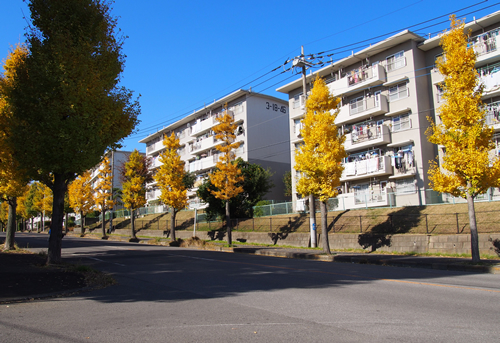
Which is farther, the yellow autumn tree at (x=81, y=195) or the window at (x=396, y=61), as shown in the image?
the yellow autumn tree at (x=81, y=195)

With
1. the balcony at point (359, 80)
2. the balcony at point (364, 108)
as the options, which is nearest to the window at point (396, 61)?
the balcony at point (359, 80)

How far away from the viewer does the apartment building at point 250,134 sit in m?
42.5

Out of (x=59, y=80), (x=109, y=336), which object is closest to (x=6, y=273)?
(x=59, y=80)

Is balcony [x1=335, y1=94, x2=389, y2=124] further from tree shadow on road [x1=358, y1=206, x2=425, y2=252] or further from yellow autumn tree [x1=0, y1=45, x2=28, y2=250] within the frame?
yellow autumn tree [x1=0, y1=45, x2=28, y2=250]

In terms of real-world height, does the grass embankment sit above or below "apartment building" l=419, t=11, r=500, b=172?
below

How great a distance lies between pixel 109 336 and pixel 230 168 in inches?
868

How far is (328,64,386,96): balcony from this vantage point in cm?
2961

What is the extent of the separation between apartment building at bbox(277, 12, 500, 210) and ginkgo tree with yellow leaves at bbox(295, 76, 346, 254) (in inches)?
334

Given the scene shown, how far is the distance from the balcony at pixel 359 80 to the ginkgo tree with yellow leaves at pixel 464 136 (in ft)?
47.6

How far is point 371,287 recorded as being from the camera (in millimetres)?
8781

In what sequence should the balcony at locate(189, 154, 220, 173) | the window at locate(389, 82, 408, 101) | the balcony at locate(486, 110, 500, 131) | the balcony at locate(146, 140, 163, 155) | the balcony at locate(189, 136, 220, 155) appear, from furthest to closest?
the balcony at locate(146, 140, 163, 155), the balcony at locate(189, 136, 220, 155), the balcony at locate(189, 154, 220, 173), the window at locate(389, 82, 408, 101), the balcony at locate(486, 110, 500, 131)

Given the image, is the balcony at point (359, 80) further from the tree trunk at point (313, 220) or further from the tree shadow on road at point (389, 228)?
the tree shadow on road at point (389, 228)

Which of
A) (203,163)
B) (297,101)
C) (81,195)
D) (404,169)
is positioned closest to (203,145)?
(203,163)

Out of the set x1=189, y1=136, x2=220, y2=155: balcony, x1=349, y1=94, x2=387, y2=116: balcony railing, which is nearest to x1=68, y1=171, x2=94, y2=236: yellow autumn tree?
x1=189, y1=136, x2=220, y2=155: balcony
